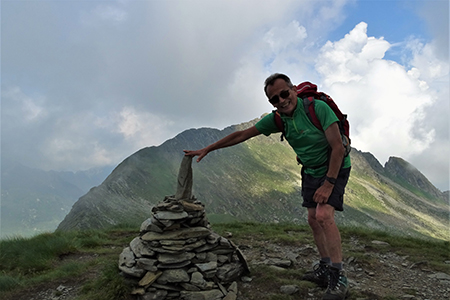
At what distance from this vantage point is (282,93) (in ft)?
17.1

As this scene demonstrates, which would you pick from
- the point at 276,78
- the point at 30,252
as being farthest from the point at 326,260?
the point at 30,252

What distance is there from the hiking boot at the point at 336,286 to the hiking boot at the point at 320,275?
0.77 m

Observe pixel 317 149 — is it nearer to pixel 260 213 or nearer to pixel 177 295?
pixel 177 295

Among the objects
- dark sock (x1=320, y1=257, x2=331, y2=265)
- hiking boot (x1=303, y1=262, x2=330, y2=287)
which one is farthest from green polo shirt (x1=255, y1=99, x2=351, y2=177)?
hiking boot (x1=303, y1=262, x2=330, y2=287)

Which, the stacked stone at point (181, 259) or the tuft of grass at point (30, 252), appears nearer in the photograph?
the stacked stone at point (181, 259)

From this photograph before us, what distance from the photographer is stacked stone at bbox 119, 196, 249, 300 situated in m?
6.27

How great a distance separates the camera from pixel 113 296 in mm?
6016

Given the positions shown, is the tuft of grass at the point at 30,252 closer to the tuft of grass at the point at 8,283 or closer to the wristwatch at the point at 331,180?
the tuft of grass at the point at 8,283

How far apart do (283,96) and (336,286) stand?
382 cm

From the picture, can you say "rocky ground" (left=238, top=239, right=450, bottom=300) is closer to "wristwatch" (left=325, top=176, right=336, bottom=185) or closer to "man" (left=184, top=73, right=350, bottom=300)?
"man" (left=184, top=73, right=350, bottom=300)

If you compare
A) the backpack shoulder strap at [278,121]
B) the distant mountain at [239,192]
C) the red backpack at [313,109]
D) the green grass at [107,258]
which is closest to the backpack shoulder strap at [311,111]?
the red backpack at [313,109]

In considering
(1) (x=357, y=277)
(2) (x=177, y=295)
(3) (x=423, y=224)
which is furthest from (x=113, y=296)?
(3) (x=423, y=224)

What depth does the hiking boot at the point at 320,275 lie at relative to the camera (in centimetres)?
631

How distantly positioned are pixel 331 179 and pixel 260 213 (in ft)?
296
